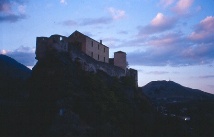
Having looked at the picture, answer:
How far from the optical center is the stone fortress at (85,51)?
107ft

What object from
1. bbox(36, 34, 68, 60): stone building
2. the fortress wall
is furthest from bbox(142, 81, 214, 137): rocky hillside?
bbox(36, 34, 68, 60): stone building

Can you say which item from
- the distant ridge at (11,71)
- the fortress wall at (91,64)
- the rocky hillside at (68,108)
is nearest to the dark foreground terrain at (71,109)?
the rocky hillside at (68,108)

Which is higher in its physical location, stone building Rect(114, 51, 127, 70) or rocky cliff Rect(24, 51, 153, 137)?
stone building Rect(114, 51, 127, 70)

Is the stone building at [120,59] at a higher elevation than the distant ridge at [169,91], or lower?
higher

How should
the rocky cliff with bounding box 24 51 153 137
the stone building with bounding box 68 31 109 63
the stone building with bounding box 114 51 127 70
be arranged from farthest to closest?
the stone building with bounding box 114 51 127 70 → the stone building with bounding box 68 31 109 63 → the rocky cliff with bounding box 24 51 153 137

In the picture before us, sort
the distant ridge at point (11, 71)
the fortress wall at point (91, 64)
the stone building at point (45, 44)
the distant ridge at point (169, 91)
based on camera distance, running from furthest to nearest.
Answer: the distant ridge at point (169, 91)
the distant ridge at point (11, 71)
the fortress wall at point (91, 64)
the stone building at point (45, 44)

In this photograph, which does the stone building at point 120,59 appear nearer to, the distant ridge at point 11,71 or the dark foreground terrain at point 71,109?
the dark foreground terrain at point 71,109

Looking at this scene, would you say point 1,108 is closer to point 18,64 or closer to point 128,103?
point 128,103

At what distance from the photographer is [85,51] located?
4003 cm

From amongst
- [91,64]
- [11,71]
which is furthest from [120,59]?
Answer: [11,71]

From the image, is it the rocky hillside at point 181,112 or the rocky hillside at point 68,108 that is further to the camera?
the rocky hillside at point 181,112

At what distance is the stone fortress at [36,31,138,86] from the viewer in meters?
32.6

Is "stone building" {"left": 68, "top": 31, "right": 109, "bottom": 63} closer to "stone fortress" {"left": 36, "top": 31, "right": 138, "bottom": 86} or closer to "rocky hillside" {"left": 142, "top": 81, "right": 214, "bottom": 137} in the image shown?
"stone fortress" {"left": 36, "top": 31, "right": 138, "bottom": 86}

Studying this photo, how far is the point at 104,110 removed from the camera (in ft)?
110
